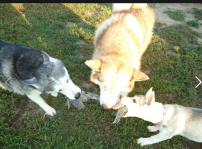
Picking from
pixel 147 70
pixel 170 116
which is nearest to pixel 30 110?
pixel 170 116

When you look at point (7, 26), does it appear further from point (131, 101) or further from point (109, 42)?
point (131, 101)

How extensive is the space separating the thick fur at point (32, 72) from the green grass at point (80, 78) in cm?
80

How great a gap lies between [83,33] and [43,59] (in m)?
3.22

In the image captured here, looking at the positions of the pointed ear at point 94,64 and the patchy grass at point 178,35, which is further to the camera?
the patchy grass at point 178,35

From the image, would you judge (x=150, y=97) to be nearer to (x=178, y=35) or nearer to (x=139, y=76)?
(x=139, y=76)

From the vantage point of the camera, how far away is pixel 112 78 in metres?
2.55

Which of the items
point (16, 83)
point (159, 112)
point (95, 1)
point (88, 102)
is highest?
point (95, 1)

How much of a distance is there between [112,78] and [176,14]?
7538 mm

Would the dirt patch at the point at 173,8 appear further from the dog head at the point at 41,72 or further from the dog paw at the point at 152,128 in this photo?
Answer: the dog head at the point at 41,72

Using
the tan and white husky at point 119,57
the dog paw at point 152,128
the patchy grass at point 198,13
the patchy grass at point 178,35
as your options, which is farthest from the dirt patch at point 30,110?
the patchy grass at point 198,13

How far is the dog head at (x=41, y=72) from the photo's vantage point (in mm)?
2527

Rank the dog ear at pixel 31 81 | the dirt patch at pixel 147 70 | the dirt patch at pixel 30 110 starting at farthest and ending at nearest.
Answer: the dirt patch at pixel 147 70, the dirt patch at pixel 30 110, the dog ear at pixel 31 81

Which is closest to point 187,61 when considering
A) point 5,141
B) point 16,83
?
point 16,83

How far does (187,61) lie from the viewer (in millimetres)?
5000
